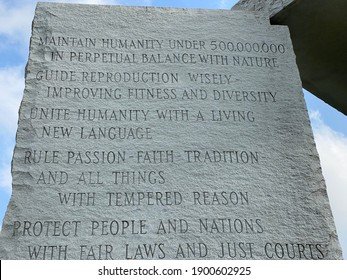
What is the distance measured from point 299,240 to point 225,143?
3.24 feet

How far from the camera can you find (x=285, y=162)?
4.30m

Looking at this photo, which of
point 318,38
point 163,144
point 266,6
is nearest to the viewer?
point 163,144

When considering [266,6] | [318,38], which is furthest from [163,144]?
[318,38]

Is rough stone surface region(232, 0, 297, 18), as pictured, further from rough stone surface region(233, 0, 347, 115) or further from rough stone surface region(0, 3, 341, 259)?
rough stone surface region(0, 3, 341, 259)

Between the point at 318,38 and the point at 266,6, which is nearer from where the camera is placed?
the point at 266,6

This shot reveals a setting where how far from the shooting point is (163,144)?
425cm

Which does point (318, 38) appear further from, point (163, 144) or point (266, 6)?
point (163, 144)

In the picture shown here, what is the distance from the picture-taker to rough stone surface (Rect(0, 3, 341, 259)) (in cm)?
383

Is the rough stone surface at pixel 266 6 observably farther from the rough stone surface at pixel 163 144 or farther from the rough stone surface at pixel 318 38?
the rough stone surface at pixel 163 144

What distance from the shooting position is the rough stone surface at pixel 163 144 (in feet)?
12.6

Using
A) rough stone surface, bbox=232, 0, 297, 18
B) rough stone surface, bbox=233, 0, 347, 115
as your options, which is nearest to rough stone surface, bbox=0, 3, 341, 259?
rough stone surface, bbox=232, 0, 297, 18

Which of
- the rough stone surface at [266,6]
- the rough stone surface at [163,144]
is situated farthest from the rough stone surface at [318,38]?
the rough stone surface at [163,144]

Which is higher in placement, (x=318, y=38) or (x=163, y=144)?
(x=318, y=38)

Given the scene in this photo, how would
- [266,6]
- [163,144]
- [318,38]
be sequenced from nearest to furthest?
[163,144]
[266,6]
[318,38]
